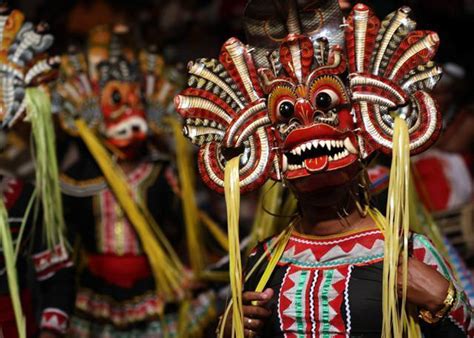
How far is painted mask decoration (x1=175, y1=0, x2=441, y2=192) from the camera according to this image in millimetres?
2969

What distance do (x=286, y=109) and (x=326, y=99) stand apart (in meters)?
0.12

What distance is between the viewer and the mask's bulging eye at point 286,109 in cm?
303

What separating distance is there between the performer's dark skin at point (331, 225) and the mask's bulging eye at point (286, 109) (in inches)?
7.6

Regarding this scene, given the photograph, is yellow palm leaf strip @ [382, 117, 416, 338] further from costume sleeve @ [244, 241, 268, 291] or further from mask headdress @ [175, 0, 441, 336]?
costume sleeve @ [244, 241, 268, 291]

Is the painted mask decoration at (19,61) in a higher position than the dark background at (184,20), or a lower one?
lower

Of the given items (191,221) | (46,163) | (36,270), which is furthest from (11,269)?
(191,221)

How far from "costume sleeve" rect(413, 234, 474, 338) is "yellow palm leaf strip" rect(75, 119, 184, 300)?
77.4 inches

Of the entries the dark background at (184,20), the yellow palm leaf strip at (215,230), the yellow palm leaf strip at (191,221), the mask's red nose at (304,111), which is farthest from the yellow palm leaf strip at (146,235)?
the mask's red nose at (304,111)

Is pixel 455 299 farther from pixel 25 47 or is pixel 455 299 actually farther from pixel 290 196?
pixel 25 47

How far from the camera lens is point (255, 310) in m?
2.97

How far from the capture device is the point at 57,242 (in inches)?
158

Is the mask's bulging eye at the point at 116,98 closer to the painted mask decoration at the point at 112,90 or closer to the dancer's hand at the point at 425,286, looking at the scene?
the painted mask decoration at the point at 112,90

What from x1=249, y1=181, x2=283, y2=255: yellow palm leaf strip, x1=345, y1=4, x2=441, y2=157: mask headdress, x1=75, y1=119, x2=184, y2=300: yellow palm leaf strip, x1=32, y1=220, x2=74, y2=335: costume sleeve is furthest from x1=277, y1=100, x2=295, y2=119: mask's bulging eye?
x1=75, y1=119, x2=184, y2=300: yellow palm leaf strip

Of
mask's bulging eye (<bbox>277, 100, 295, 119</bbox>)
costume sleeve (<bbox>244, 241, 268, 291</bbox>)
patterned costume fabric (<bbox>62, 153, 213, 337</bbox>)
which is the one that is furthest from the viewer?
patterned costume fabric (<bbox>62, 153, 213, 337</bbox>)
